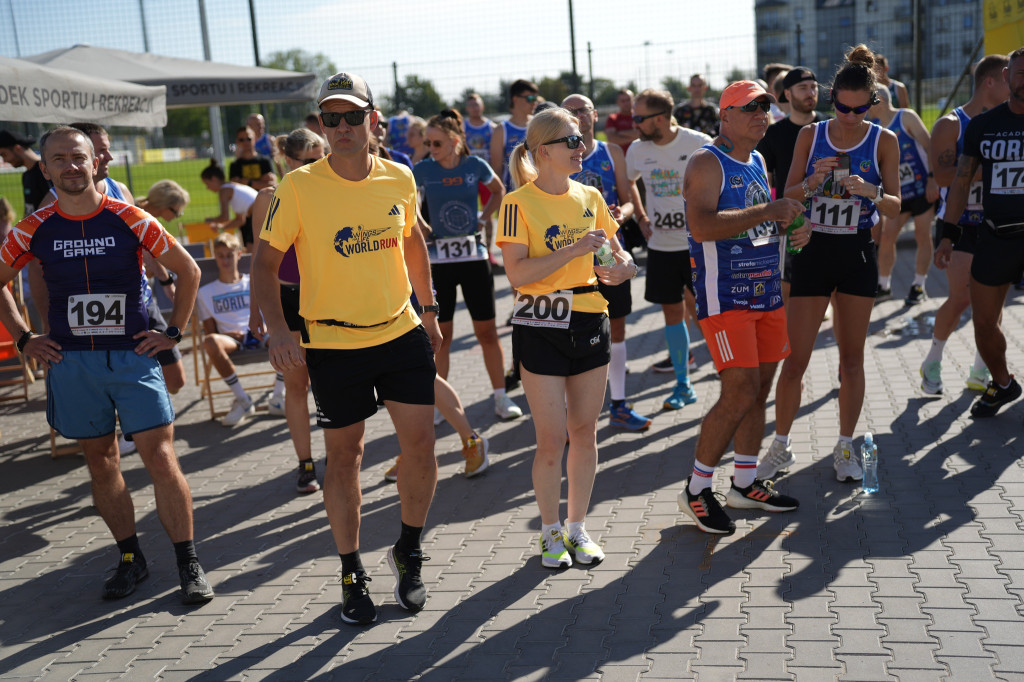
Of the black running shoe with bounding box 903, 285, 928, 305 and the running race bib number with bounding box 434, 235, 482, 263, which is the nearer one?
the running race bib number with bounding box 434, 235, 482, 263

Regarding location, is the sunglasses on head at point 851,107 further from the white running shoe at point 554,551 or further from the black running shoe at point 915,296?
the black running shoe at point 915,296

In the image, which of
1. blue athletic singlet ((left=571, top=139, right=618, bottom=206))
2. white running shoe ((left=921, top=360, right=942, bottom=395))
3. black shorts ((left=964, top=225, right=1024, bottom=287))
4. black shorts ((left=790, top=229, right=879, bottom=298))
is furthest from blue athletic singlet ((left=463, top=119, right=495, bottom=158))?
black shorts ((left=790, top=229, right=879, bottom=298))

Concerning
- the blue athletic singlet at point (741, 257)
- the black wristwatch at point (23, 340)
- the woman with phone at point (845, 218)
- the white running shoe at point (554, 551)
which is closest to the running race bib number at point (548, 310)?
the blue athletic singlet at point (741, 257)

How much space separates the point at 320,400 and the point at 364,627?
37.9 inches

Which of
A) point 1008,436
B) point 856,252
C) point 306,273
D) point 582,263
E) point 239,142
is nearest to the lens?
point 306,273

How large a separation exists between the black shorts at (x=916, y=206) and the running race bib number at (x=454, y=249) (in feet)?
17.0

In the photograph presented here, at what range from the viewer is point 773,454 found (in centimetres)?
521

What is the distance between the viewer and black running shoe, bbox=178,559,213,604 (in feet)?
13.8

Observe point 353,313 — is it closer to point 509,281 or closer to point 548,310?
point 548,310

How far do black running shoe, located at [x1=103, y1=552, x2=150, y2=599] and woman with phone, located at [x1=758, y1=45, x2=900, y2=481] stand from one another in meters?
3.43

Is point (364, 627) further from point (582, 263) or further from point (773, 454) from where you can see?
point (773, 454)

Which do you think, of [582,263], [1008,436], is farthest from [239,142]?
[1008,436]

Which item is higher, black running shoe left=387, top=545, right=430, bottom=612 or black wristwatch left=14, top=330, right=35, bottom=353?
black wristwatch left=14, top=330, right=35, bottom=353

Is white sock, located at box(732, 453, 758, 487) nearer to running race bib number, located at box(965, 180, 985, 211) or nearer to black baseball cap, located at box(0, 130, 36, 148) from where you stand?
running race bib number, located at box(965, 180, 985, 211)
